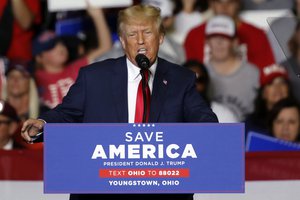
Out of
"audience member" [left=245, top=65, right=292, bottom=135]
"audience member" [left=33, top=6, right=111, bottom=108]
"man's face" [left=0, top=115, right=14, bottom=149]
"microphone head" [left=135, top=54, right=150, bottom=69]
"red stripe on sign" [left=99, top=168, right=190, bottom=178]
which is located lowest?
"red stripe on sign" [left=99, top=168, right=190, bottom=178]

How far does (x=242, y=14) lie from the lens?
6.86 metres

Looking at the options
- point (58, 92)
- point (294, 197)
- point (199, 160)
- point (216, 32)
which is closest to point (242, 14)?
point (216, 32)

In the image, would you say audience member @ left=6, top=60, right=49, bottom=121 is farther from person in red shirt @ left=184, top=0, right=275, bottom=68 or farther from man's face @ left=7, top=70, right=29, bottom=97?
person in red shirt @ left=184, top=0, right=275, bottom=68

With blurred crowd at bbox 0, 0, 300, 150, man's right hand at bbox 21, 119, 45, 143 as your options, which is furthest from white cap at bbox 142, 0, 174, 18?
man's right hand at bbox 21, 119, 45, 143

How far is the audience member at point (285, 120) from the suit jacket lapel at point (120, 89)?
8.98ft

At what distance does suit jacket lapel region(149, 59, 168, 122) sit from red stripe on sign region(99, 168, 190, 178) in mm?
248

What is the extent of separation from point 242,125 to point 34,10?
3.61 metres

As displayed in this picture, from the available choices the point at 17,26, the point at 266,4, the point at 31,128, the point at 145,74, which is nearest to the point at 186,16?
the point at 266,4

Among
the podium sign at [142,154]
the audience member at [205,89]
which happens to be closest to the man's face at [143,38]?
the podium sign at [142,154]

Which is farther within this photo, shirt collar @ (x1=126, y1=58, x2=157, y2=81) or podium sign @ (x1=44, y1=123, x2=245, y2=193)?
shirt collar @ (x1=126, y1=58, x2=157, y2=81)

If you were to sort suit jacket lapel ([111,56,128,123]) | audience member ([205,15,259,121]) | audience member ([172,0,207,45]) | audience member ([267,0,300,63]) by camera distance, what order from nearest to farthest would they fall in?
suit jacket lapel ([111,56,128,123]) < audience member ([267,0,300,63]) < audience member ([205,15,259,121]) < audience member ([172,0,207,45])

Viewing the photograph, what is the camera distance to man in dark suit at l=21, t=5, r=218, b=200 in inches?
145

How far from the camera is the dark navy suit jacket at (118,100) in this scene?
12.3 feet

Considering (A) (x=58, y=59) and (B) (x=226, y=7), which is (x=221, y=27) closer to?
(B) (x=226, y=7)
